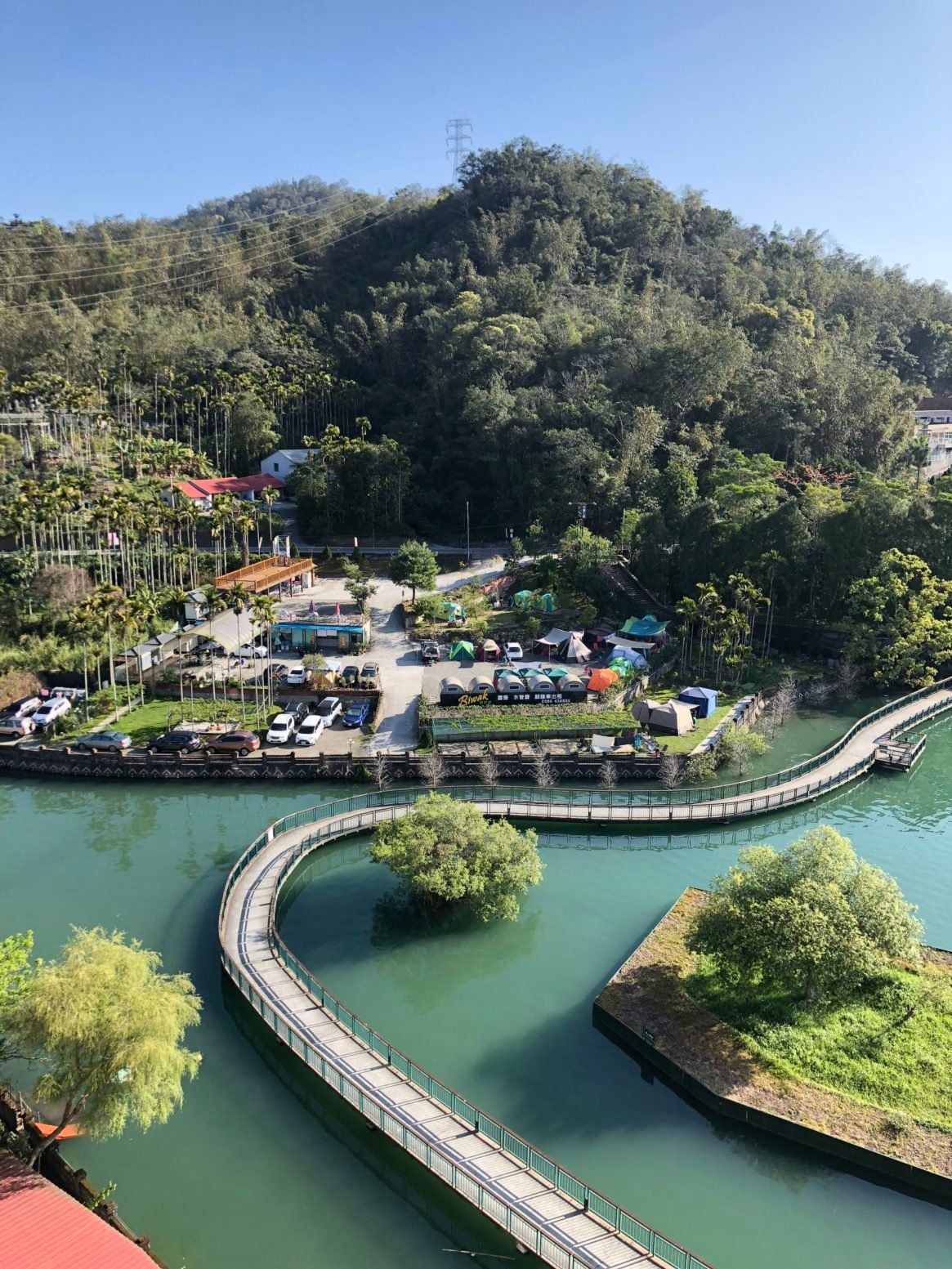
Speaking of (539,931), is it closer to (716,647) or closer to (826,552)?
(716,647)

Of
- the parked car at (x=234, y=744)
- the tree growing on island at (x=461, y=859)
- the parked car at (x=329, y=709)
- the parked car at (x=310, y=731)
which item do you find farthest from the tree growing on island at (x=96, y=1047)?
the parked car at (x=329, y=709)

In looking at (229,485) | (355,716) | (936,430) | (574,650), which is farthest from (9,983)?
(936,430)

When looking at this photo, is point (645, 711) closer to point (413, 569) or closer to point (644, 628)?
point (644, 628)

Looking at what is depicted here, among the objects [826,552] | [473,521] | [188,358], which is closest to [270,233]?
[188,358]

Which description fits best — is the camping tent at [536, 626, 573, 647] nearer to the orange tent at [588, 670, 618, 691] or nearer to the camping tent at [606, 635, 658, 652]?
the camping tent at [606, 635, 658, 652]

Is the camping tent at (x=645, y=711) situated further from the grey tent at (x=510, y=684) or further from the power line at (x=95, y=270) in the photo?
the power line at (x=95, y=270)
